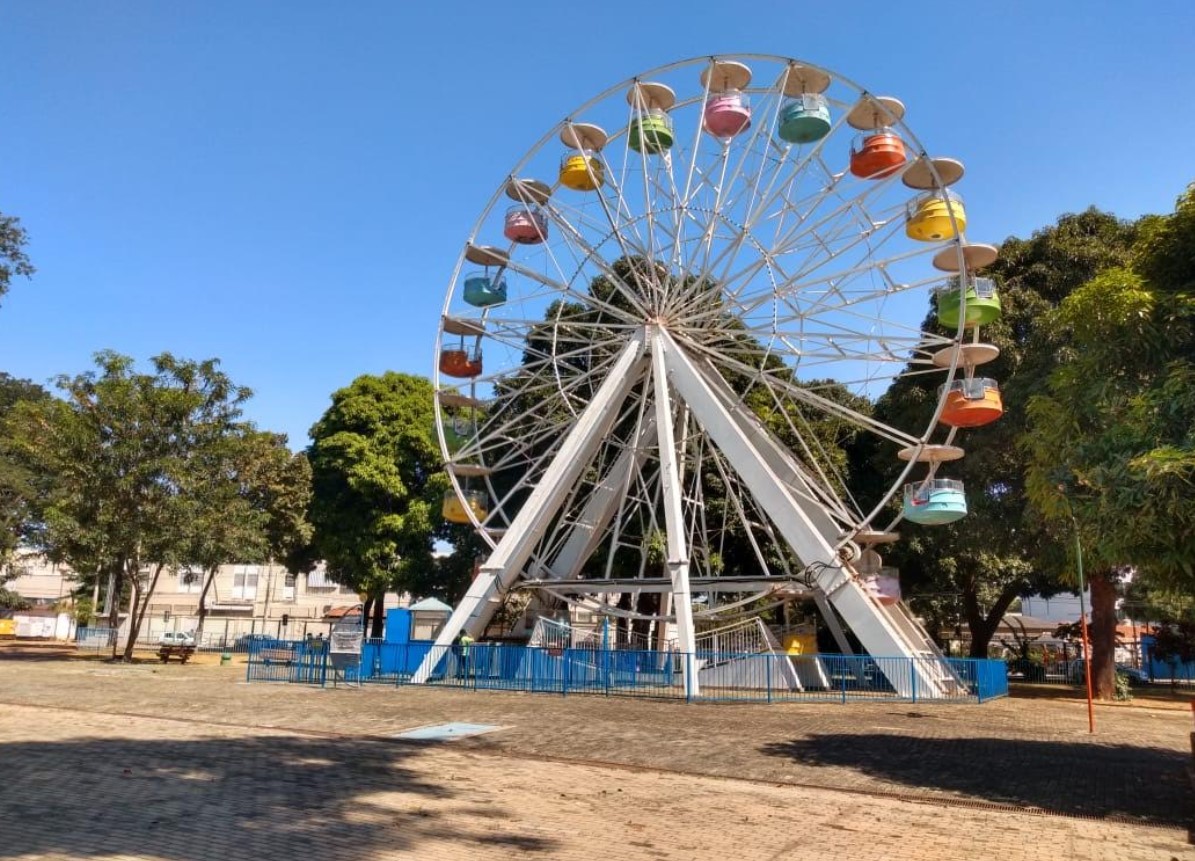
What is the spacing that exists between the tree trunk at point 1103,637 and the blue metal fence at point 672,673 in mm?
5186

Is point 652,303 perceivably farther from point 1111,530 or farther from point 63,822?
point 63,822

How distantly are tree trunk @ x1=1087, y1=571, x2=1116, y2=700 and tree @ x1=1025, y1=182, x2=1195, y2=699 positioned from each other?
644 inches

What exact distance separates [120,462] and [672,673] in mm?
20128

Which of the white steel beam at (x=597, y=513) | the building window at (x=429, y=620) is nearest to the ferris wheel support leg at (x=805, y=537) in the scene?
the white steel beam at (x=597, y=513)

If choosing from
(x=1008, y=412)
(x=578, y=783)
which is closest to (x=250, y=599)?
(x=1008, y=412)

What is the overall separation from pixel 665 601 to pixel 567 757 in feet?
58.9

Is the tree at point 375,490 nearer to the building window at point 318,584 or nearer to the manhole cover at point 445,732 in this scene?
the building window at point 318,584

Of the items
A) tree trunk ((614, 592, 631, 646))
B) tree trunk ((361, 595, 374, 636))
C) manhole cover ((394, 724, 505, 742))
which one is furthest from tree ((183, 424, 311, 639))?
manhole cover ((394, 724, 505, 742))

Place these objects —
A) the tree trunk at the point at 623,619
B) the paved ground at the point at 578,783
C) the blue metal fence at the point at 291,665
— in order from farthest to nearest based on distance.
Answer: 1. the tree trunk at the point at 623,619
2. the blue metal fence at the point at 291,665
3. the paved ground at the point at 578,783

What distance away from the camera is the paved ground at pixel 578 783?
7.95 metres

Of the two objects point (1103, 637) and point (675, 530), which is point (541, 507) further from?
point (1103, 637)

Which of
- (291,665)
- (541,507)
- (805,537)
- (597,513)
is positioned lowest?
(291,665)

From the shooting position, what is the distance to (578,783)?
36.1 feet

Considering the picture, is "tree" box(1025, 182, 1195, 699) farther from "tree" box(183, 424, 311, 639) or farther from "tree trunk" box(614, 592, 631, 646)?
"tree" box(183, 424, 311, 639)
